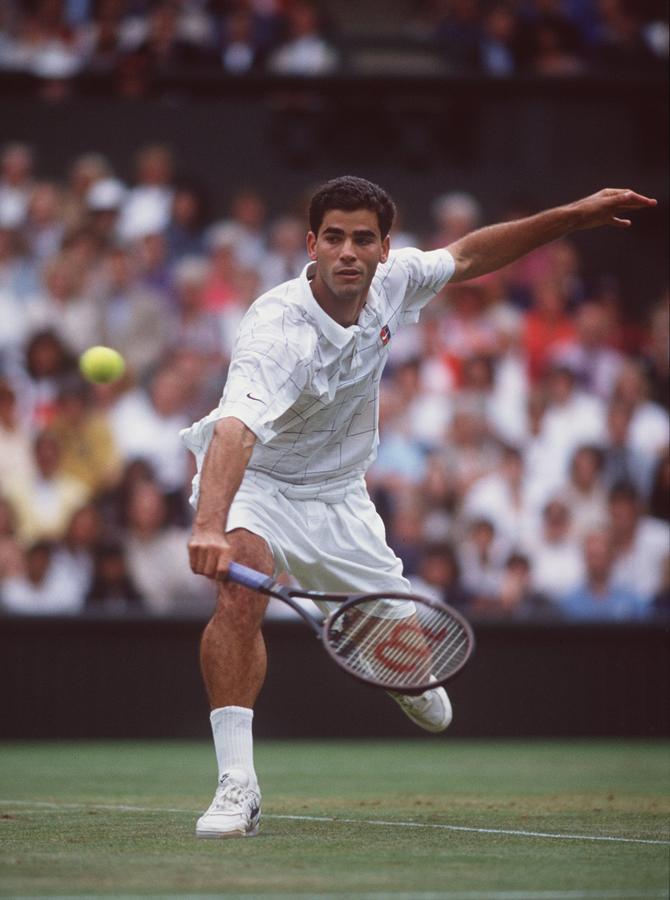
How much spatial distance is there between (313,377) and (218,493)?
2.42 ft

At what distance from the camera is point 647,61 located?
46.7 ft

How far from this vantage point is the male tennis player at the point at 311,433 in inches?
212

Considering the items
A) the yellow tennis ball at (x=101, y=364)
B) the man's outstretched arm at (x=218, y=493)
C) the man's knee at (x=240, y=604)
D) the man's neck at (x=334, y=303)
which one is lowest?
the man's knee at (x=240, y=604)

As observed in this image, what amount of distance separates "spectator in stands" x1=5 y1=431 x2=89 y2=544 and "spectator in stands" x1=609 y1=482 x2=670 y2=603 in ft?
11.8

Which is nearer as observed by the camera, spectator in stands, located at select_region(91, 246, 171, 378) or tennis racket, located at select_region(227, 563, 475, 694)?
tennis racket, located at select_region(227, 563, 475, 694)

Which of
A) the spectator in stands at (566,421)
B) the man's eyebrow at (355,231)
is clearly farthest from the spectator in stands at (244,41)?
the man's eyebrow at (355,231)

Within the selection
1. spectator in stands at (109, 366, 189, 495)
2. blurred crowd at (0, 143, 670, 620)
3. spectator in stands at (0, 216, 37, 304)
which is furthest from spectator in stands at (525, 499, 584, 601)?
spectator in stands at (0, 216, 37, 304)

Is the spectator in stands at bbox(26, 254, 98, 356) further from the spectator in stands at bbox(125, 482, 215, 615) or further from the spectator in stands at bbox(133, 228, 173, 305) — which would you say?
the spectator in stands at bbox(125, 482, 215, 615)

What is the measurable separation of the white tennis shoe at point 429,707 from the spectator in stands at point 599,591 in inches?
185

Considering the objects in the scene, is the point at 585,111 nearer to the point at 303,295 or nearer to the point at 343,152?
the point at 343,152

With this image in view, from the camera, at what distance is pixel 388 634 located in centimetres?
570

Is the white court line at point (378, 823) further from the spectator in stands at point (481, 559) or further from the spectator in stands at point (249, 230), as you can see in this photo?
the spectator in stands at point (249, 230)

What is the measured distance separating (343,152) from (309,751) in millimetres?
6011

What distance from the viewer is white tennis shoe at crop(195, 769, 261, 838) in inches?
211
